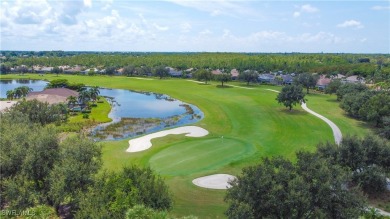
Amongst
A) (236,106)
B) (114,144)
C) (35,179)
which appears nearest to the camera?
(35,179)

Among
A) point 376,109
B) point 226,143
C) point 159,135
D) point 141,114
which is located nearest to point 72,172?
point 226,143

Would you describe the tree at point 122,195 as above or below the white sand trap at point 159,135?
above

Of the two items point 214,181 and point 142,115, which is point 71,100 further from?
point 214,181

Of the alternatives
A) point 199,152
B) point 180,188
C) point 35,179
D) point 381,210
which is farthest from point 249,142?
point 35,179

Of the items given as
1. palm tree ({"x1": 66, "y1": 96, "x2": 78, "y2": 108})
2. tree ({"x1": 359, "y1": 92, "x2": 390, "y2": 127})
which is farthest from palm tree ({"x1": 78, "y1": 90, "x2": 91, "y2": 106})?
tree ({"x1": 359, "y1": 92, "x2": 390, "y2": 127})

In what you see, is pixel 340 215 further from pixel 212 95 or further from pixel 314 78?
pixel 314 78

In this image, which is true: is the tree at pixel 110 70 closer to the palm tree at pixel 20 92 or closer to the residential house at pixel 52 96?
the palm tree at pixel 20 92

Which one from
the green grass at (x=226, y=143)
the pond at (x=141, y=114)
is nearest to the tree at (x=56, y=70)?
the pond at (x=141, y=114)
